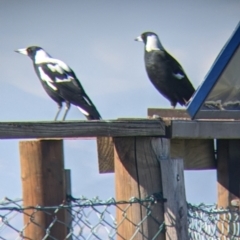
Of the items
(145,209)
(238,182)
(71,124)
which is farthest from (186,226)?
(238,182)

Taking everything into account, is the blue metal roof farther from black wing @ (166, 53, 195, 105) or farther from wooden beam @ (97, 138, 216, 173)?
black wing @ (166, 53, 195, 105)

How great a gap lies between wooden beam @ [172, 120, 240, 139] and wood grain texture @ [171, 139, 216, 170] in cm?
19

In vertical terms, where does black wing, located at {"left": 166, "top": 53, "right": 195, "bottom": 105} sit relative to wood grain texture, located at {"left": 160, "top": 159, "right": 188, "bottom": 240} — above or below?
above

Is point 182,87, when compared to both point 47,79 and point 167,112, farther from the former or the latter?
point 167,112

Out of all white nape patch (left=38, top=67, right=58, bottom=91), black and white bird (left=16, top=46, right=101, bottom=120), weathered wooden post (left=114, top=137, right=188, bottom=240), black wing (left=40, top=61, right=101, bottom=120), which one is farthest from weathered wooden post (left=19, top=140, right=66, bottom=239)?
white nape patch (left=38, top=67, right=58, bottom=91)

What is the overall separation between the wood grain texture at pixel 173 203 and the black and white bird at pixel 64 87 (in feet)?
11.6

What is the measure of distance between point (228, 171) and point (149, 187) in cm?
62

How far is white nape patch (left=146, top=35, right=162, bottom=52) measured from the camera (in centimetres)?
785

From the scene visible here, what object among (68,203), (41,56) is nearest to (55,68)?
(41,56)

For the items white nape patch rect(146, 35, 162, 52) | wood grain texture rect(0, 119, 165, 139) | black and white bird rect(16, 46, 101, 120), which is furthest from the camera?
white nape patch rect(146, 35, 162, 52)

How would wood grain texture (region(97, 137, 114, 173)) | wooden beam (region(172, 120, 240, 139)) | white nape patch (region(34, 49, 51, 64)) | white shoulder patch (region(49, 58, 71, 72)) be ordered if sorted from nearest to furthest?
wooden beam (region(172, 120, 240, 139))
wood grain texture (region(97, 137, 114, 173))
white shoulder patch (region(49, 58, 71, 72))
white nape patch (region(34, 49, 51, 64))

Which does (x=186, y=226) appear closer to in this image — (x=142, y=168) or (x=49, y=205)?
(x=142, y=168)

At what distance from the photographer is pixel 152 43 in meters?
8.10

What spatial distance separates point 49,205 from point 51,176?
0.08m
